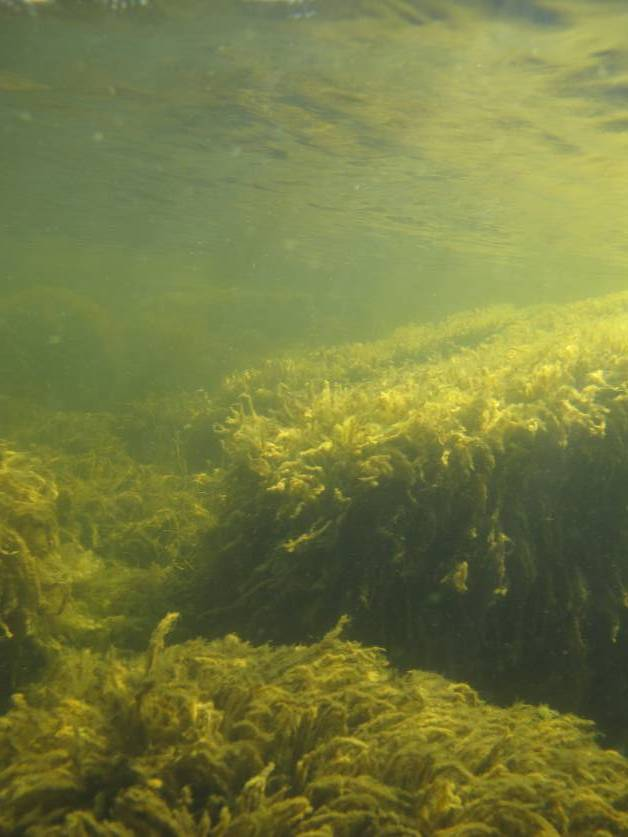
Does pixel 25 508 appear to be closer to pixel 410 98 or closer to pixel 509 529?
pixel 509 529

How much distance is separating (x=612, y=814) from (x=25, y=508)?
15.3ft

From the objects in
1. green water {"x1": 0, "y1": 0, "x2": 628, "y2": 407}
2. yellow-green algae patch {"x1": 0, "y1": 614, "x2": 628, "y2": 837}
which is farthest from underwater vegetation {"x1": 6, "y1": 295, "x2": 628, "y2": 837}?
green water {"x1": 0, "y1": 0, "x2": 628, "y2": 407}

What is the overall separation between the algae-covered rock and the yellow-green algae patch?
136cm

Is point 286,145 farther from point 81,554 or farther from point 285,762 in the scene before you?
point 285,762

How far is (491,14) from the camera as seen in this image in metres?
8.53

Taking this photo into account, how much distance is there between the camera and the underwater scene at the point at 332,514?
2.78m

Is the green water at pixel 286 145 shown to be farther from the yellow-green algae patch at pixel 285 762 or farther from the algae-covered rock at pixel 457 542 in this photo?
the yellow-green algae patch at pixel 285 762

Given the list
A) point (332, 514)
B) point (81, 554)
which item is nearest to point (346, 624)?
point (332, 514)

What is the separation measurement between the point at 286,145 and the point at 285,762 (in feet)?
57.0

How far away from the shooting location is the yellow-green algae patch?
2.50 m

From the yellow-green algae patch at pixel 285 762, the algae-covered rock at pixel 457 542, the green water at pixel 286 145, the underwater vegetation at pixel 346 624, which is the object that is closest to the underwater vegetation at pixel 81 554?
the underwater vegetation at pixel 346 624

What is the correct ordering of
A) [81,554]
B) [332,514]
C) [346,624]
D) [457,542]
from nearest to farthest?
[346,624], [457,542], [332,514], [81,554]

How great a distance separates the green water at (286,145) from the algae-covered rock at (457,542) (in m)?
6.84

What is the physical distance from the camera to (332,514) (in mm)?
5145
